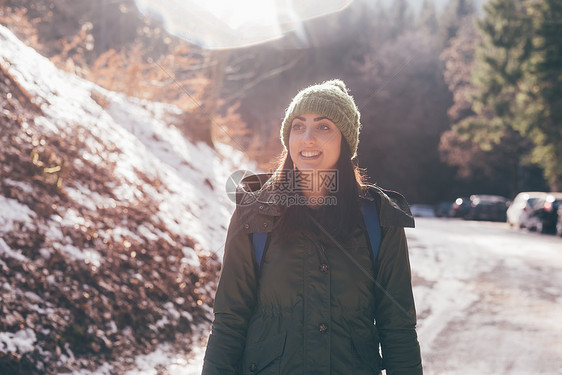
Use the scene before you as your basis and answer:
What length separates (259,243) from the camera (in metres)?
2.57

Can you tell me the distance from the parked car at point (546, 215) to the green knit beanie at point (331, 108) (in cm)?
2114

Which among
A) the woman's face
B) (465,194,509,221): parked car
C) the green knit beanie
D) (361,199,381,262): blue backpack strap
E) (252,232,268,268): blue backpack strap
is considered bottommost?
(252,232,268,268): blue backpack strap

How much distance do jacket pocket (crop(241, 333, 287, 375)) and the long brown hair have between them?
455 millimetres

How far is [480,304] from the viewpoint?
28.0ft

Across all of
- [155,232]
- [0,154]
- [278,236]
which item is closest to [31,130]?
[0,154]

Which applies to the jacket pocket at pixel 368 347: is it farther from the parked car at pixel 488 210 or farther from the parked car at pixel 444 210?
the parked car at pixel 444 210

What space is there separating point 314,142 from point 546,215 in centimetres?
2144

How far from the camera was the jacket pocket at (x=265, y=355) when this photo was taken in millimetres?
2391

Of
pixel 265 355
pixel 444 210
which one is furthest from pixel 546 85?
pixel 265 355

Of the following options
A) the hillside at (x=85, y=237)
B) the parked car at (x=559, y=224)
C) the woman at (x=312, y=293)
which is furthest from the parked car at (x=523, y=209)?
the woman at (x=312, y=293)

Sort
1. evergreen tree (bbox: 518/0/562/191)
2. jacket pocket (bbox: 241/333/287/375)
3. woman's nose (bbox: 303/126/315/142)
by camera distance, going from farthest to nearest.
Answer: evergreen tree (bbox: 518/0/562/191), woman's nose (bbox: 303/126/315/142), jacket pocket (bbox: 241/333/287/375)

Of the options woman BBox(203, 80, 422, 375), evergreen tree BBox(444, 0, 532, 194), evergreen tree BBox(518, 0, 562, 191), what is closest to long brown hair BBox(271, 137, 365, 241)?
woman BBox(203, 80, 422, 375)

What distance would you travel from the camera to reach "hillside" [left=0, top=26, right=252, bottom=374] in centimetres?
482

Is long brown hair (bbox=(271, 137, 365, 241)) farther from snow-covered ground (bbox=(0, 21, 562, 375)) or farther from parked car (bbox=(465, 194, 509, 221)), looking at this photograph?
parked car (bbox=(465, 194, 509, 221))
